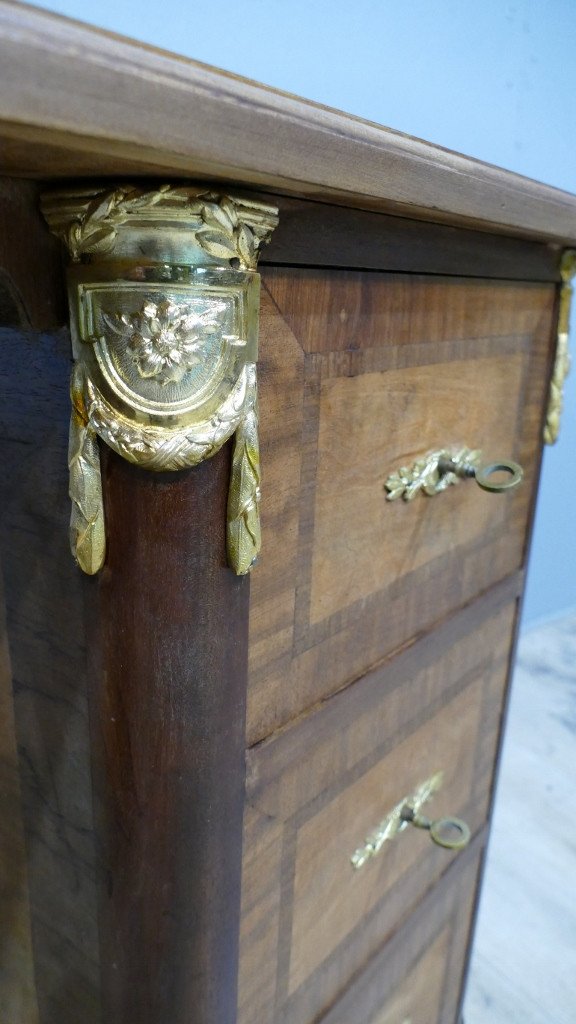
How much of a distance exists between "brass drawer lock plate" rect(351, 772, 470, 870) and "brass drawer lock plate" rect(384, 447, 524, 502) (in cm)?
24

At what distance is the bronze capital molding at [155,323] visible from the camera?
25cm

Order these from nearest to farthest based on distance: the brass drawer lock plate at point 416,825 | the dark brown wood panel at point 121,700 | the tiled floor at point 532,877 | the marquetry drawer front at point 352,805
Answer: the dark brown wood panel at point 121,700
the marquetry drawer front at point 352,805
the brass drawer lock plate at point 416,825
the tiled floor at point 532,877

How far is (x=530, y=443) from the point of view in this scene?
0.58 metres

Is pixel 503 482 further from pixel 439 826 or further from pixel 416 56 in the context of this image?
pixel 416 56

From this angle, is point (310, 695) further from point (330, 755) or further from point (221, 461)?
point (221, 461)

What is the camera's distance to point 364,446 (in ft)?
1.27

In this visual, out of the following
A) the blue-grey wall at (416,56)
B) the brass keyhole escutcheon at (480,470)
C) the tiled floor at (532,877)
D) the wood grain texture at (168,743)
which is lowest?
the tiled floor at (532,877)

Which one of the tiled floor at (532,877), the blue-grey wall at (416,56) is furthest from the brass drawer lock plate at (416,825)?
the blue-grey wall at (416,56)

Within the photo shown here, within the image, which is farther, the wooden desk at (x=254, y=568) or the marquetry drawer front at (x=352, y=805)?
the marquetry drawer front at (x=352, y=805)

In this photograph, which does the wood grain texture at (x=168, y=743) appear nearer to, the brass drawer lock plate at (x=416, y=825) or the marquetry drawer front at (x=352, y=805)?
the marquetry drawer front at (x=352, y=805)

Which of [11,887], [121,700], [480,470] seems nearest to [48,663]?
[121,700]

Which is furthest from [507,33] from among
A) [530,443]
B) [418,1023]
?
[418,1023]

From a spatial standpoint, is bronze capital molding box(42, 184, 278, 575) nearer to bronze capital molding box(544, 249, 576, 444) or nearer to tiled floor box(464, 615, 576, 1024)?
bronze capital molding box(544, 249, 576, 444)

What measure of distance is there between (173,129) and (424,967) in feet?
2.37
